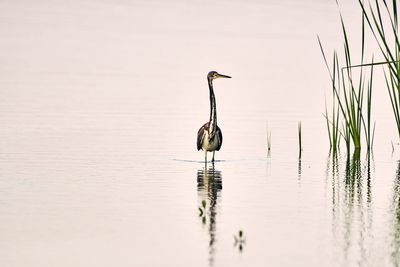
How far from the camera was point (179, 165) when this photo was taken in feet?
45.8

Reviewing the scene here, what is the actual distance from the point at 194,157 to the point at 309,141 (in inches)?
91.6

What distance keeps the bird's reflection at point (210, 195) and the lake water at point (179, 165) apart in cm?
2

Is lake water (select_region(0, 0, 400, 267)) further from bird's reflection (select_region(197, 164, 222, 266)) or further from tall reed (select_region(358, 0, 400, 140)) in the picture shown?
tall reed (select_region(358, 0, 400, 140))

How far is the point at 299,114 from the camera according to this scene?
66.5 feet

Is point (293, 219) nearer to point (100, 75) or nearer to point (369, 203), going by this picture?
point (369, 203)

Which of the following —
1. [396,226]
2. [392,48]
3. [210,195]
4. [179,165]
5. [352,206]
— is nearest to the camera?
[396,226]

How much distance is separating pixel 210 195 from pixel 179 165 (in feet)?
9.23

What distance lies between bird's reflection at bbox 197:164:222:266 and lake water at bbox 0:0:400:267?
0.05 feet

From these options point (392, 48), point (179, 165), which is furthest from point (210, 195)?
point (392, 48)

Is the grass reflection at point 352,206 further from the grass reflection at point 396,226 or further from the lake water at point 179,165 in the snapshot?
the grass reflection at point 396,226

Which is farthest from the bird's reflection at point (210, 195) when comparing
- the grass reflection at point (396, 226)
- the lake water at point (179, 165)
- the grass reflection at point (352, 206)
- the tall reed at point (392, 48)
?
the tall reed at point (392, 48)

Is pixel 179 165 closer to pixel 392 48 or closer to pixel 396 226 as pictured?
pixel 396 226

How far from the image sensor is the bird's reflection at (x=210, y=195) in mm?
8875

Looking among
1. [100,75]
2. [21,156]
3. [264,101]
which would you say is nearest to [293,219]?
[21,156]
